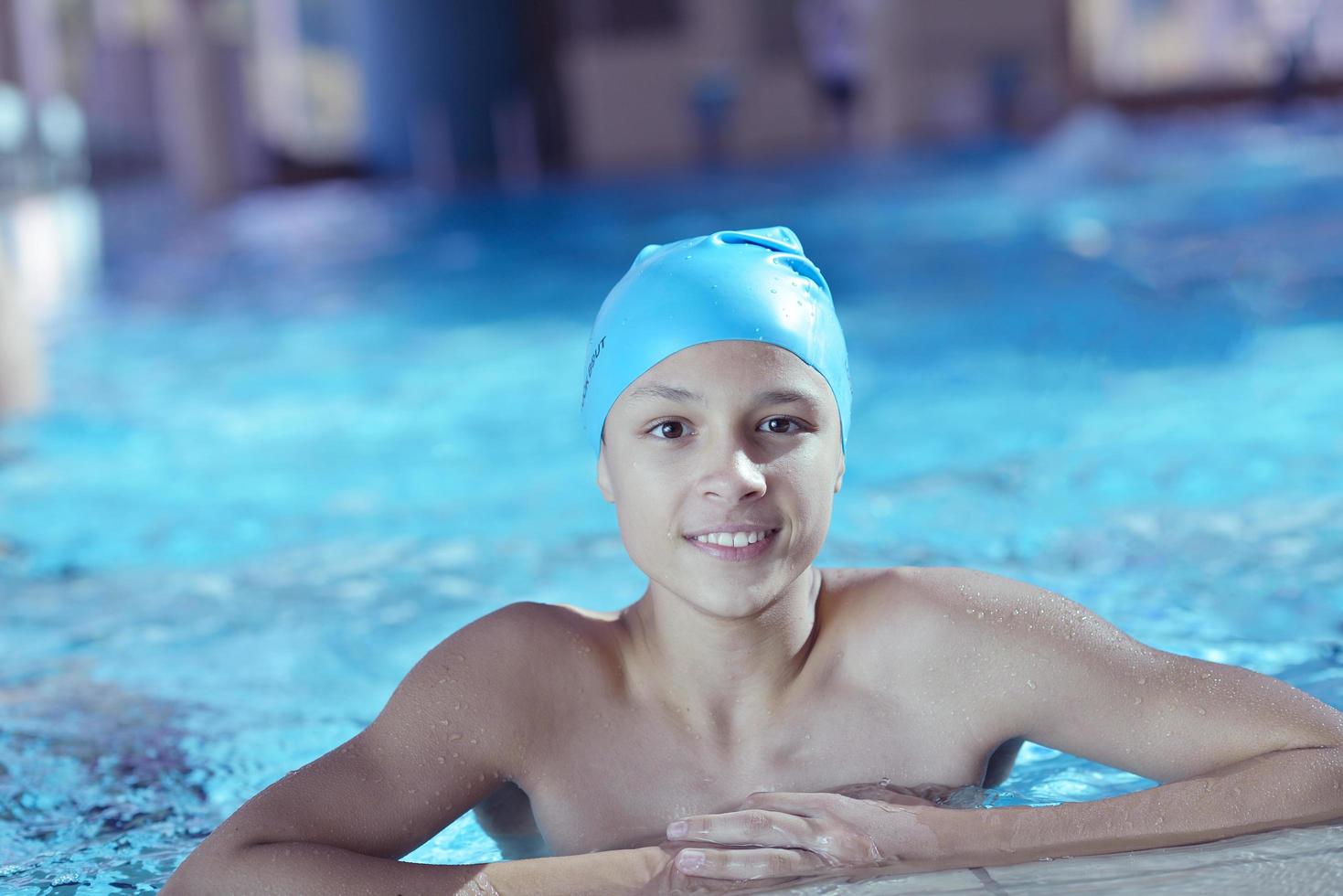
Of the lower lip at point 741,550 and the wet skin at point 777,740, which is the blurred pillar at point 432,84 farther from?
the lower lip at point 741,550

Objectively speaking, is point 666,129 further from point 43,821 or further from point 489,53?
point 43,821

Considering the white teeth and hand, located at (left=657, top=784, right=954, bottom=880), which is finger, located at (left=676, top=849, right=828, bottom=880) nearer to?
hand, located at (left=657, top=784, right=954, bottom=880)

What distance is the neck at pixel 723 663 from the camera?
7.37 feet

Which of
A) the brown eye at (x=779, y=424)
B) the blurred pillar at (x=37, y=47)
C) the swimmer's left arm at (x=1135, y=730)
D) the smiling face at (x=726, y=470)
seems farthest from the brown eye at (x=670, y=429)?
the blurred pillar at (x=37, y=47)

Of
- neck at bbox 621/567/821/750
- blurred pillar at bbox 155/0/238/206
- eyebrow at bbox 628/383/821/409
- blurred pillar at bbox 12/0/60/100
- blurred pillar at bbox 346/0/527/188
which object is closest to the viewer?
eyebrow at bbox 628/383/821/409

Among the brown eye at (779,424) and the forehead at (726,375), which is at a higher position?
the forehead at (726,375)

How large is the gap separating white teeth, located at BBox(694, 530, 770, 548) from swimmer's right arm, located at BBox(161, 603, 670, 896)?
15.2 inches

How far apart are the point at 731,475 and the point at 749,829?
48 centimetres

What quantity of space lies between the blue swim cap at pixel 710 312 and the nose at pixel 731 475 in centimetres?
18

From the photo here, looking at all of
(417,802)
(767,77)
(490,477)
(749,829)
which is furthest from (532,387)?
(767,77)

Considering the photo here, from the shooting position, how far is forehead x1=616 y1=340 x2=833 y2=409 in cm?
211

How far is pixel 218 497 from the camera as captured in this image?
5.89 m

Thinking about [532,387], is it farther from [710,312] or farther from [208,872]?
[208,872]

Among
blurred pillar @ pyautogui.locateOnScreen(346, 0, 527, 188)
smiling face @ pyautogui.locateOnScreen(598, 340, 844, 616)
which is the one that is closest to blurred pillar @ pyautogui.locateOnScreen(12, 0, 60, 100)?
blurred pillar @ pyautogui.locateOnScreen(346, 0, 527, 188)
